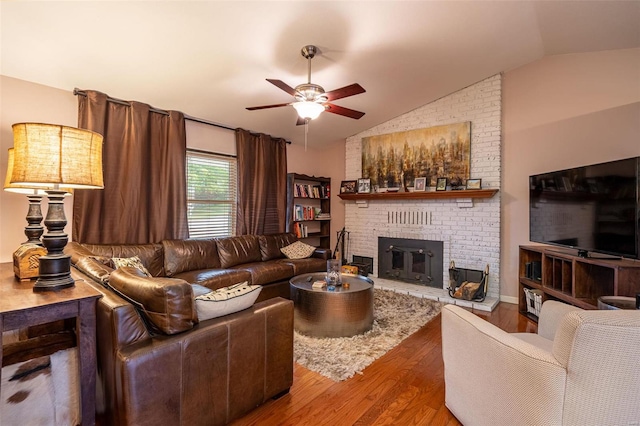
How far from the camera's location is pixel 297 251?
4.55 meters

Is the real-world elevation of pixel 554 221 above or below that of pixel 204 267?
above

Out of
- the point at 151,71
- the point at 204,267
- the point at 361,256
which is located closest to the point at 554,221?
the point at 361,256

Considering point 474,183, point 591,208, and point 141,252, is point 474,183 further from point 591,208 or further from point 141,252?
point 141,252

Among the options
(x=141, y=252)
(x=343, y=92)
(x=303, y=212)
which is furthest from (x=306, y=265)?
(x=343, y=92)

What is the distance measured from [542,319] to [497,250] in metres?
2.36

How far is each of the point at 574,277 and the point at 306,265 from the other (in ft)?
9.65

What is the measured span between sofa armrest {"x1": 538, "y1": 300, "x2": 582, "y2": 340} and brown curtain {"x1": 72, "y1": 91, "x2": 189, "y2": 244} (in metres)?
3.78

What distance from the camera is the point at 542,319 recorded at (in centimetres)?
195

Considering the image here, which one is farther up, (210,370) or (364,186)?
(364,186)

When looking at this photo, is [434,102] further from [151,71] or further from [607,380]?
[607,380]

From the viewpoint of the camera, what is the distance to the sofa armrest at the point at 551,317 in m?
1.81

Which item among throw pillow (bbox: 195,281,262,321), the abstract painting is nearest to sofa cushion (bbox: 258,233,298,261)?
the abstract painting

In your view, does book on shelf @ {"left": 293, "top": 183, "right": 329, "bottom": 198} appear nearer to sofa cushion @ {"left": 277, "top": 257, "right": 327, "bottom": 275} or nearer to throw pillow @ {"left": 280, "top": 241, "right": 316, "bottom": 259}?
throw pillow @ {"left": 280, "top": 241, "right": 316, "bottom": 259}

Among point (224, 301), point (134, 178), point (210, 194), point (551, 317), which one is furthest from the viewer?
point (210, 194)
